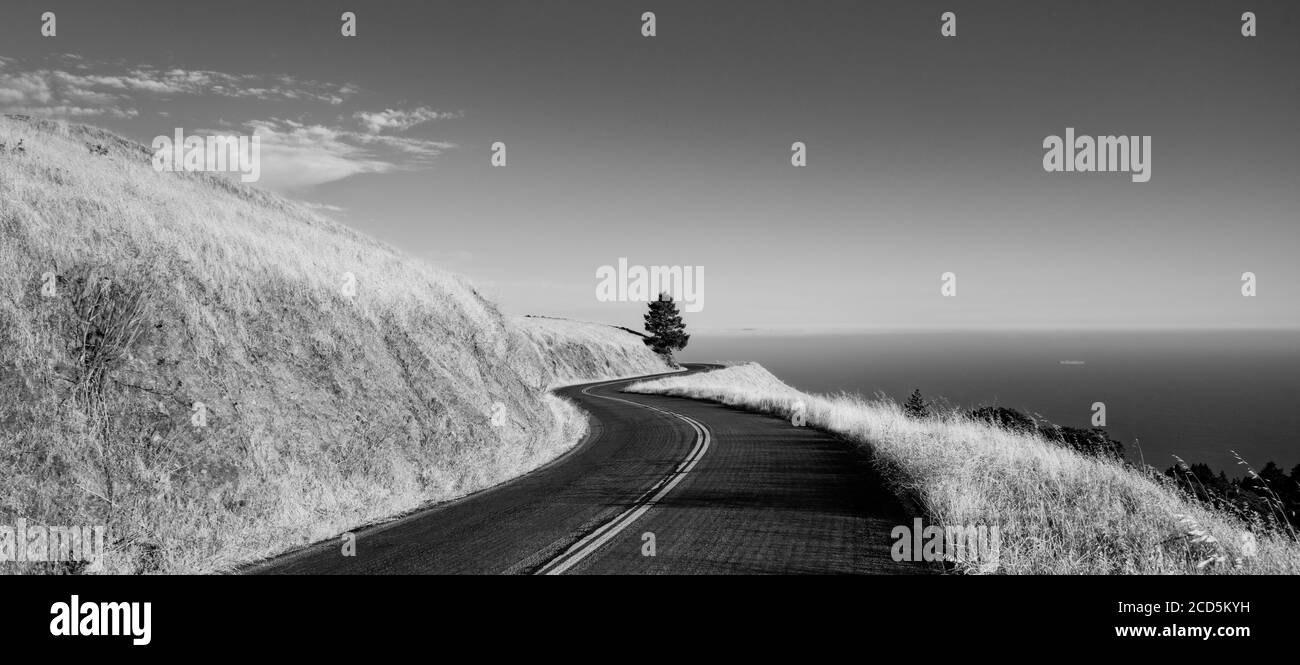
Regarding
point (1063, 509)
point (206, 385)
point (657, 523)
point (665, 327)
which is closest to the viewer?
point (1063, 509)

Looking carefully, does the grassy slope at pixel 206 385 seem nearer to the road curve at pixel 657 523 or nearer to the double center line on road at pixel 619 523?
the road curve at pixel 657 523

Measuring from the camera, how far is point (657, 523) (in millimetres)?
7672

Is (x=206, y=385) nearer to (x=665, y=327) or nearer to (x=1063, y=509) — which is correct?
(x=1063, y=509)

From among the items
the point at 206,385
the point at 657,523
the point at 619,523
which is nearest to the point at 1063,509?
the point at 657,523

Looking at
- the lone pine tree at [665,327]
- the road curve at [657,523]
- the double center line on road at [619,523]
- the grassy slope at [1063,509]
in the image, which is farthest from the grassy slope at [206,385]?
the lone pine tree at [665,327]

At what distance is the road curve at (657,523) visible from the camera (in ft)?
19.7

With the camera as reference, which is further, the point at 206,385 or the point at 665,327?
the point at 665,327

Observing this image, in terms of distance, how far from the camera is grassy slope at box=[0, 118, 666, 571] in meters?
6.96

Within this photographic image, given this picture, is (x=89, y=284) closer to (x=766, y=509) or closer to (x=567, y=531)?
(x=567, y=531)

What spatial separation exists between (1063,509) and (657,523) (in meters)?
5.02

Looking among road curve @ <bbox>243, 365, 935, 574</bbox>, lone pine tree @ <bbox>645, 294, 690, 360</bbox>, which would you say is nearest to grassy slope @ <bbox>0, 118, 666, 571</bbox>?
road curve @ <bbox>243, 365, 935, 574</bbox>

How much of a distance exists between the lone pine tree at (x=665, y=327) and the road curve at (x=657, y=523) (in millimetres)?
63393

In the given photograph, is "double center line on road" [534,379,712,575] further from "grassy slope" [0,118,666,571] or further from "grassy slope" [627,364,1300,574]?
"grassy slope" [627,364,1300,574]
